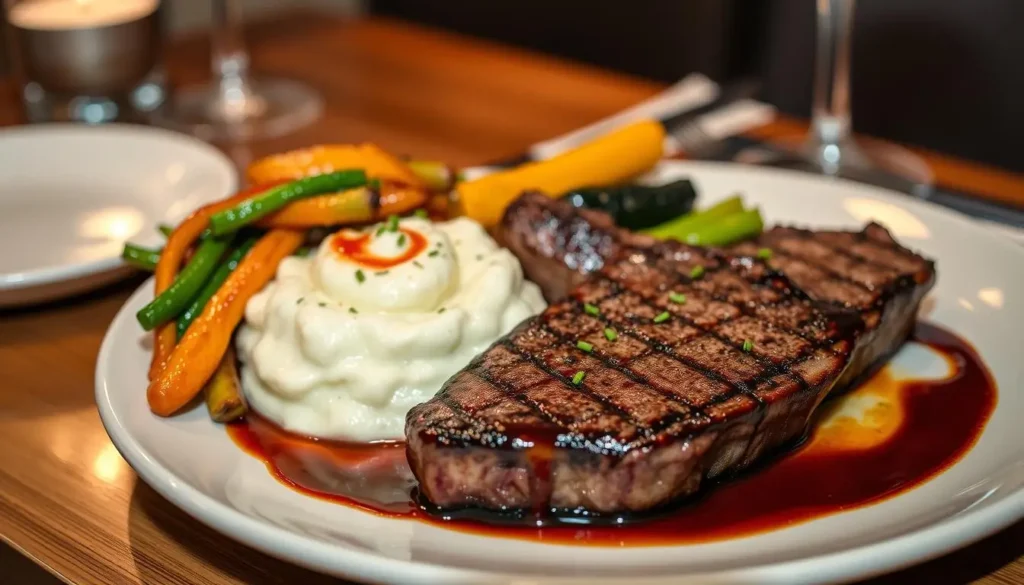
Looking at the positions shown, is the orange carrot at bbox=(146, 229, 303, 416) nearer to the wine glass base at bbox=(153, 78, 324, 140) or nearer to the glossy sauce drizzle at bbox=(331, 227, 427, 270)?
the glossy sauce drizzle at bbox=(331, 227, 427, 270)

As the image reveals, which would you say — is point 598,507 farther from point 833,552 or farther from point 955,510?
point 955,510

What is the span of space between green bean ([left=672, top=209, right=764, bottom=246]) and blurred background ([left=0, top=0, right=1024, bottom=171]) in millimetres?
2681

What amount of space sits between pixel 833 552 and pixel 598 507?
17.4 inches

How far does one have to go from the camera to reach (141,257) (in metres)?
2.78

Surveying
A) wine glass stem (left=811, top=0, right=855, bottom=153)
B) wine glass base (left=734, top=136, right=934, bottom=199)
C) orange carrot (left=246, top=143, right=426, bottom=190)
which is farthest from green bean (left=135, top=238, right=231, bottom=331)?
wine glass stem (left=811, top=0, right=855, bottom=153)

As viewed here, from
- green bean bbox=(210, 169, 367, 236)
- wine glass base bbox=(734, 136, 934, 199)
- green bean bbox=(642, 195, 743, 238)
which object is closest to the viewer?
green bean bbox=(210, 169, 367, 236)

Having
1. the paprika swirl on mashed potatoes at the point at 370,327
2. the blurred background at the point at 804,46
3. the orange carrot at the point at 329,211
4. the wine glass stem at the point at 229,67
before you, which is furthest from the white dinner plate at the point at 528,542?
the blurred background at the point at 804,46

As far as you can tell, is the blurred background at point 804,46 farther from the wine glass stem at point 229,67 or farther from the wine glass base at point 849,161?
the wine glass base at point 849,161

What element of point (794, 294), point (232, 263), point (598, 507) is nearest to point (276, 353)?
point (232, 263)

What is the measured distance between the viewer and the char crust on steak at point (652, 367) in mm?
1974

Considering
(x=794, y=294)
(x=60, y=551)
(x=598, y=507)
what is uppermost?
(x=794, y=294)

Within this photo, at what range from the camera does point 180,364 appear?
2.38m

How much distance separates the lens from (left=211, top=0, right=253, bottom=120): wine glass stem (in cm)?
472

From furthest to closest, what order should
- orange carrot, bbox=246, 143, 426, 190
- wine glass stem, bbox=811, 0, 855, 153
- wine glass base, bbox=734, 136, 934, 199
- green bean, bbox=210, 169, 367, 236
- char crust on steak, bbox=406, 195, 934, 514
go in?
1. wine glass stem, bbox=811, 0, 855, 153
2. wine glass base, bbox=734, 136, 934, 199
3. orange carrot, bbox=246, 143, 426, 190
4. green bean, bbox=210, 169, 367, 236
5. char crust on steak, bbox=406, 195, 934, 514
